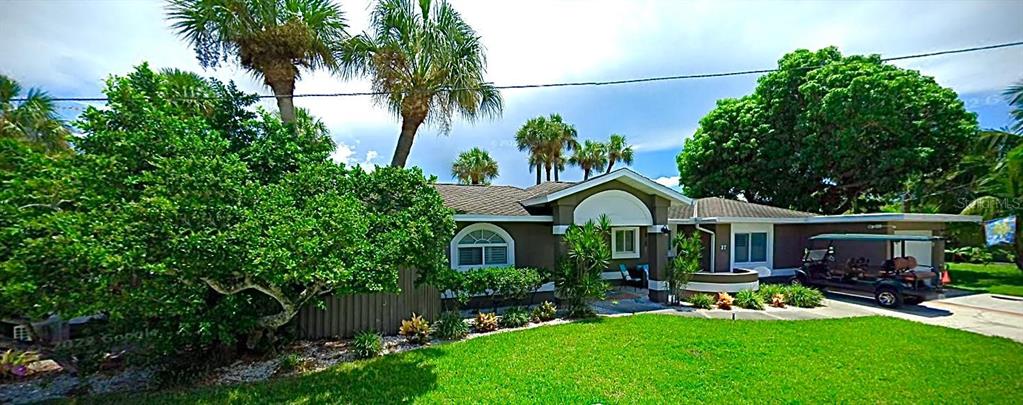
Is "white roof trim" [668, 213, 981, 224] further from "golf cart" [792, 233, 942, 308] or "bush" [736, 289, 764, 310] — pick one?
"bush" [736, 289, 764, 310]

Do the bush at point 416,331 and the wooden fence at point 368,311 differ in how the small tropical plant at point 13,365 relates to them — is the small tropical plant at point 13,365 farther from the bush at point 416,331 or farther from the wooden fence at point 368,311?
the bush at point 416,331

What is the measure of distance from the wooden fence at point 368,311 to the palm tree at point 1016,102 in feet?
78.0

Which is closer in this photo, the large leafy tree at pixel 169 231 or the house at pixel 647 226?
the large leafy tree at pixel 169 231

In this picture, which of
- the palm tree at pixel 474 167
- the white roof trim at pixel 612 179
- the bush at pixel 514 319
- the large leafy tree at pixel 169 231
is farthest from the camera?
the palm tree at pixel 474 167

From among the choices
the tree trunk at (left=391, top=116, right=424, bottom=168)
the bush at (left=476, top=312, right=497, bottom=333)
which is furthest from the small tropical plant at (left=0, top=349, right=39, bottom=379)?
the tree trunk at (left=391, top=116, right=424, bottom=168)

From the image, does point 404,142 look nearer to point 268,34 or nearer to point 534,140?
point 268,34

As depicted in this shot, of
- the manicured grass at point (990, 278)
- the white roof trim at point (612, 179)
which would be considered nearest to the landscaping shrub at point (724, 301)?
the white roof trim at point (612, 179)

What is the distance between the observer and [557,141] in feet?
102

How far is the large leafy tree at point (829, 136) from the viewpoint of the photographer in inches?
734

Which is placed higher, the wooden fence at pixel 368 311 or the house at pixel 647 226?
the house at pixel 647 226

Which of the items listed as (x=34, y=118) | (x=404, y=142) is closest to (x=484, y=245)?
(x=404, y=142)

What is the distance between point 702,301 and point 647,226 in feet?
8.98

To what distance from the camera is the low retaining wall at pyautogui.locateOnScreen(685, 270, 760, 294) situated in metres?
A: 13.1

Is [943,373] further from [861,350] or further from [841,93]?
[841,93]
